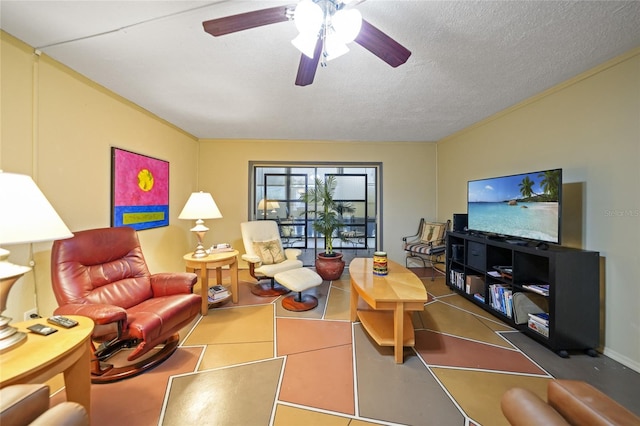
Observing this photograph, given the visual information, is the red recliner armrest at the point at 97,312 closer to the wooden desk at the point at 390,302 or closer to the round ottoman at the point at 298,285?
the round ottoman at the point at 298,285

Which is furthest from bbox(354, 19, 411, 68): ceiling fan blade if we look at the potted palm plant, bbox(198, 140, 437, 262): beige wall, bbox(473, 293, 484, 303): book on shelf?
bbox(198, 140, 437, 262): beige wall

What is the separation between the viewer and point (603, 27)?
5.10 ft

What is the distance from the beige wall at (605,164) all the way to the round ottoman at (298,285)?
8.38ft

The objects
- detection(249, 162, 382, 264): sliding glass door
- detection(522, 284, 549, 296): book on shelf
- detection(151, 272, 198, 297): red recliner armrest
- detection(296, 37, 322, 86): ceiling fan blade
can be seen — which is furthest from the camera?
detection(249, 162, 382, 264): sliding glass door

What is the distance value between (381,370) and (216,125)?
11.8ft

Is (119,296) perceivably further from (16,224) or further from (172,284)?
(16,224)

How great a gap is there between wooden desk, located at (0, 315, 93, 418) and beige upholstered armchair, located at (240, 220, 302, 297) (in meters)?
1.84

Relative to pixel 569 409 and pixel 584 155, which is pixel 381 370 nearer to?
pixel 569 409

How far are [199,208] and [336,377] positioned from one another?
228 cm

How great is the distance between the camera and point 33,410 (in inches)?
32.4

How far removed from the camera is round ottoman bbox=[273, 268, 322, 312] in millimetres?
2730

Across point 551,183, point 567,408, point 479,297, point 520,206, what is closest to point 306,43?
point 567,408

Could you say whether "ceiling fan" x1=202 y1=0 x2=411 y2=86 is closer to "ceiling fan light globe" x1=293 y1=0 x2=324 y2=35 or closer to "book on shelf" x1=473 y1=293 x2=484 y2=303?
"ceiling fan light globe" x1=293 y1=0 x2=324 y2=35

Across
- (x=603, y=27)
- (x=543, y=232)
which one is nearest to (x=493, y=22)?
(x=603, y=27)
